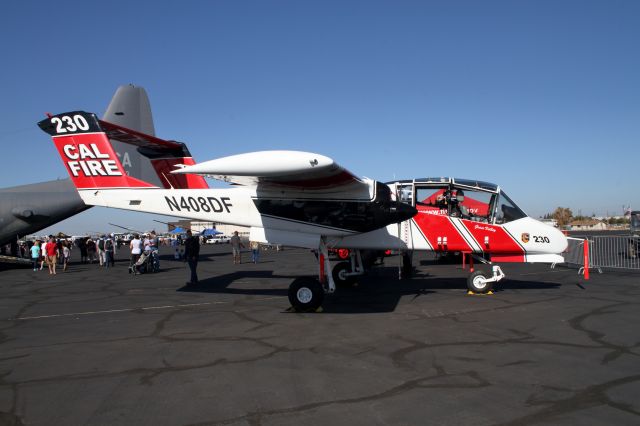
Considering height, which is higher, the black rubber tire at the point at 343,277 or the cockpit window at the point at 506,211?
the cockpit window at the point at 506,211

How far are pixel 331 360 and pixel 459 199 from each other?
6.88 meters

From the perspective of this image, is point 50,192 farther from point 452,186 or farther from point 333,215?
point 452,186

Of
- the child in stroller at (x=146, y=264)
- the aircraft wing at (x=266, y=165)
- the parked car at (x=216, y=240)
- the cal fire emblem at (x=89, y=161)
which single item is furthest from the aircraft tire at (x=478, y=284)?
the parked car at (x=216, y=240)

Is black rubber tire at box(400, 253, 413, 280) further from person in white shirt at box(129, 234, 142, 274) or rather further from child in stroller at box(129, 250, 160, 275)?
person in white shirt at box(129, 234, 142, 274)

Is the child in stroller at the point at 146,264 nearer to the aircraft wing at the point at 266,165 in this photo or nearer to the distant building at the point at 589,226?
the aircraft wing at the point at 266,165

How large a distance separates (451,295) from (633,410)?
7129 mm

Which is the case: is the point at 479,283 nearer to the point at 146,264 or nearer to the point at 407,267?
the point at 407,267

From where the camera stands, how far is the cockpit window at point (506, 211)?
11.3 m

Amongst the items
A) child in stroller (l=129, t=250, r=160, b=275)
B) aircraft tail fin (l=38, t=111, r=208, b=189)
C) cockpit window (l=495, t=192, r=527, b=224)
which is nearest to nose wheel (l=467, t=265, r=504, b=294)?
cockpit window (l=495, t=192, r=527, b=224)

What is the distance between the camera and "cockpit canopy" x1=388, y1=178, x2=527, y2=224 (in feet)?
37.3

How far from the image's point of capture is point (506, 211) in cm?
1141

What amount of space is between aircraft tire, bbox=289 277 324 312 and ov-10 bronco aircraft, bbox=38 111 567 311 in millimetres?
353

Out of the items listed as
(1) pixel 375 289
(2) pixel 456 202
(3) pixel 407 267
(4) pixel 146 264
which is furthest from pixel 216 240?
(2) pixel 456 202

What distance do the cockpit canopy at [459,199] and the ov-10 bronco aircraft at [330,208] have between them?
25 millimetres
